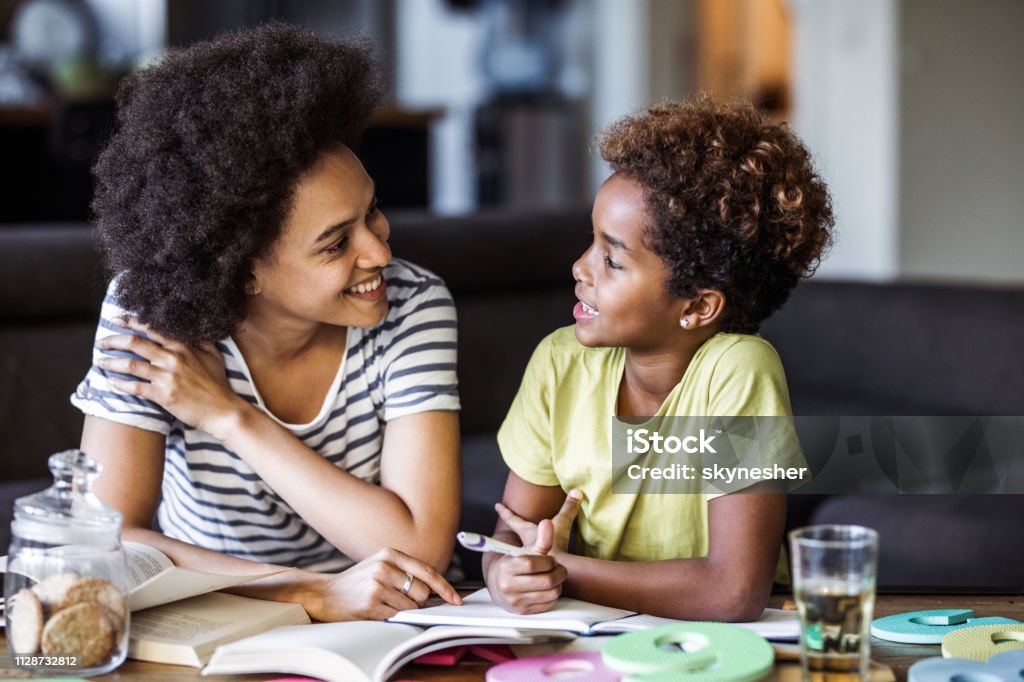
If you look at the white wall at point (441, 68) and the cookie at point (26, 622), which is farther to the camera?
the white wall at point (441, 68)

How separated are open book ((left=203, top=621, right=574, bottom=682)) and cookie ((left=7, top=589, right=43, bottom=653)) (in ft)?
0.40

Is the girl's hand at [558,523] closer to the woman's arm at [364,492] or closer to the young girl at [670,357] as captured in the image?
the young girl at [670,357]

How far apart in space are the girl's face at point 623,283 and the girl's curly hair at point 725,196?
0.01 metres

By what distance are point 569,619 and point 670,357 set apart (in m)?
0.32

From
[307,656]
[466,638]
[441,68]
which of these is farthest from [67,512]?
[441,68]

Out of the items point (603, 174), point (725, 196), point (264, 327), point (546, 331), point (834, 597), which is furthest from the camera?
point (603, 174)

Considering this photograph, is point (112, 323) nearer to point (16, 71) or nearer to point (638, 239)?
point (638, 239)

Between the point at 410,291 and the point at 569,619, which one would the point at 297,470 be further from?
the point at 569,619

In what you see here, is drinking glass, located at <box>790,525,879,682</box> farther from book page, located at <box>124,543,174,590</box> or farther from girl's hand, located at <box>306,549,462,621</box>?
book page, located at <box>124,543,174,590</box>

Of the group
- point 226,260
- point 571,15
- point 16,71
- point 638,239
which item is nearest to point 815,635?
point 638,239

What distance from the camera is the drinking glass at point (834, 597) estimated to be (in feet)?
2.47

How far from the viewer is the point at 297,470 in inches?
48.1

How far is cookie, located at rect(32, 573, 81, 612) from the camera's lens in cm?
Answer: 85

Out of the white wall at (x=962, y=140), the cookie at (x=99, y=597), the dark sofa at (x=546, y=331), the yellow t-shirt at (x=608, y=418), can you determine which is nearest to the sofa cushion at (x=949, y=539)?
the dark sofa at (x=546, y=331)
